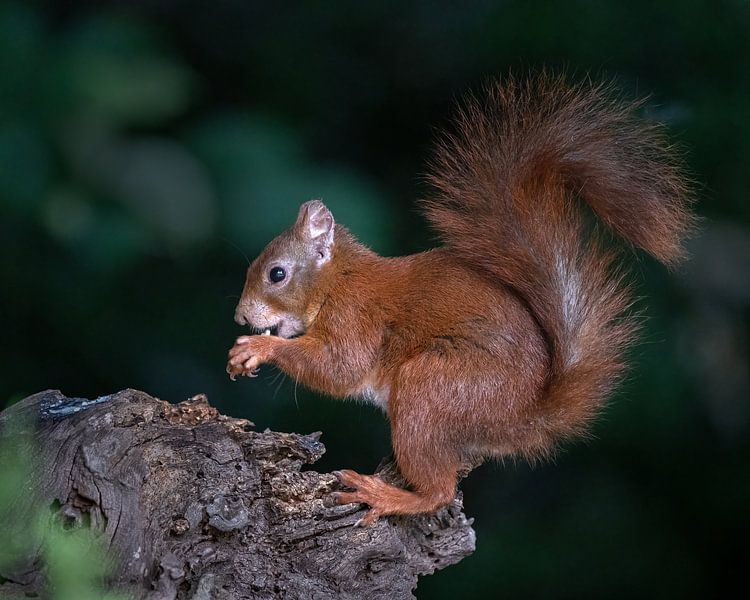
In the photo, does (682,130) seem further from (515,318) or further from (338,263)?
(338,263)

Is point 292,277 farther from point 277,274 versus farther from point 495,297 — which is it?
point 495,297

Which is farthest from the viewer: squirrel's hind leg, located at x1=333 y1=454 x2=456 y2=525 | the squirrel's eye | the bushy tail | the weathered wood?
the squirrel's eye

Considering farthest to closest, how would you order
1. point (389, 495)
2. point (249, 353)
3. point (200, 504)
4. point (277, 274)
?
point (277, 274) → point (249, 353) → point (389, 495) → point (200, 504)

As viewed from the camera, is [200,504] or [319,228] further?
[319,228]

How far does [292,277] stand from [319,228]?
0.34 ft

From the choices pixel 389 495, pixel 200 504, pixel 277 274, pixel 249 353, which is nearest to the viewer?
pixel 200 504

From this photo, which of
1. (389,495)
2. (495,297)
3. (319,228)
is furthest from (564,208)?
(389,495)

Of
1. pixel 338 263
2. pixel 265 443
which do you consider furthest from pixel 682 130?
pixel 265 443

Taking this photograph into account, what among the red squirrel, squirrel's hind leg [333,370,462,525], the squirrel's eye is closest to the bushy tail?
the red squirrel

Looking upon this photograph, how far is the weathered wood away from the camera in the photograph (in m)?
1.17

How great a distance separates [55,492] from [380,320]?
0.60m

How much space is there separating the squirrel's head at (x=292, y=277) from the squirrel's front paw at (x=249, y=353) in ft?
0.30

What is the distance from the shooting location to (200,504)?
4.06ft

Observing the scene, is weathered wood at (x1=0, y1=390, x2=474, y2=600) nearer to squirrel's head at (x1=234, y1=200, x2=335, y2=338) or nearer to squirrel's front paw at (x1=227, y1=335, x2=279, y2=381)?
squirrel's front paw at (x1=227, y1=335, x2=279, y2=381)
